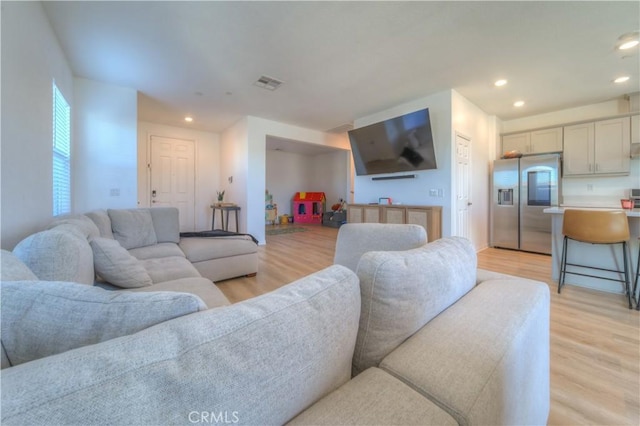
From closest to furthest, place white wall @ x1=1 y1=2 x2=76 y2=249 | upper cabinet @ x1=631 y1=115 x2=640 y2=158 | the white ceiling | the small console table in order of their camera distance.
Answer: white wall @ x1=1 y1=2 x2=76 y2=249
the white ceiling
upper cabinet @ x1=631 y1=115 x2=640 y2=158
the small console table

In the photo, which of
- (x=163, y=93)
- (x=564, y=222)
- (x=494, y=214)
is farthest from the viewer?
(x=494, y=214)

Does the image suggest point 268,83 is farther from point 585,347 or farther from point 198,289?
point 585,347

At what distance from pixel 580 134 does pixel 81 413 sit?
19.9 feet

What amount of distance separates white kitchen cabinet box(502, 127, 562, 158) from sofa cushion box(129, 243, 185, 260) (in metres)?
5.80

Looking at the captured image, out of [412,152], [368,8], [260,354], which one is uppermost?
[368,8]

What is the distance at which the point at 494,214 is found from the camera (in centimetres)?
469

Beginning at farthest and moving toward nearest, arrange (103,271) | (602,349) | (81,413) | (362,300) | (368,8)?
(368,8), (602,349), (103,271), (362,300), (81,413)

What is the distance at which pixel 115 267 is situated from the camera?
4.99 feet

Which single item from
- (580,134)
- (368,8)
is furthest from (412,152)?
(580,134)

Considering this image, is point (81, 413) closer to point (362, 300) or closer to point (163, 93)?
point (362, 300)

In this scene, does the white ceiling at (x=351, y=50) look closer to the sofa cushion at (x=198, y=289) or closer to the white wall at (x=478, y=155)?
the white wall at (x=478, y=155)

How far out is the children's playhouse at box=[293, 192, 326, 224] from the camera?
8.75 meters

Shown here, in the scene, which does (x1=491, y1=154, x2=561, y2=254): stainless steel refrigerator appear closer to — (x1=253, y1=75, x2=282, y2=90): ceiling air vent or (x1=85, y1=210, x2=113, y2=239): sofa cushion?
(x1=253, y1=75, x2=282, y2=90): ceiling air vent

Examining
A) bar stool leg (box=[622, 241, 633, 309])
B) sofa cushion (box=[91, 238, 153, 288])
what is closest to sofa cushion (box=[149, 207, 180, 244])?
sofa cushion (box=[91, 238, 153, 288])
